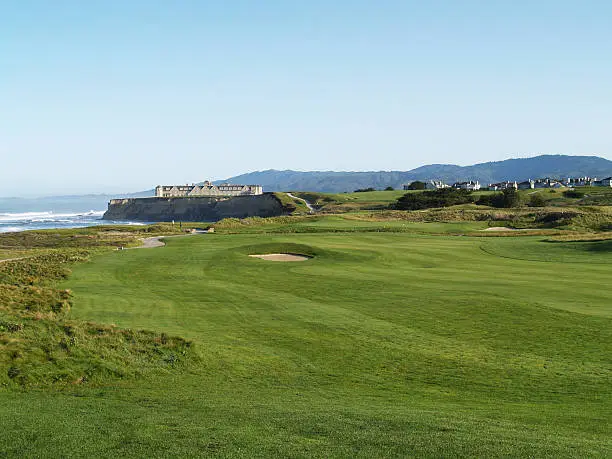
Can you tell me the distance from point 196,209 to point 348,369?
141634 millimetres

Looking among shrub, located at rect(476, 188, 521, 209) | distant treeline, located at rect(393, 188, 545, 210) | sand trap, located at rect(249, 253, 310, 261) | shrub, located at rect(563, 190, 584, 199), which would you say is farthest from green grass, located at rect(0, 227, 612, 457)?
shrub, located at rect(563, 190, 584, 199)

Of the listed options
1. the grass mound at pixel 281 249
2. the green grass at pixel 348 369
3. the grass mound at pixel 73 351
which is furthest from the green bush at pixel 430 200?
the grass mound at pixel 73 351

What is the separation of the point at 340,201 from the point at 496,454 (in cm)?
12430

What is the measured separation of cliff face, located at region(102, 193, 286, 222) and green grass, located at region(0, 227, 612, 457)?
10705 cm

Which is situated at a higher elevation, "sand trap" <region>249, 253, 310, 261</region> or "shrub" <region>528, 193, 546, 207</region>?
"shrub" <region>528, 193, 546, 207</region>

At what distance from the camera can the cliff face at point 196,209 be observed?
14291 centimetres

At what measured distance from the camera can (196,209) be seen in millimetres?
153625

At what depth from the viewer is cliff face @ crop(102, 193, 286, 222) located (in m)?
143

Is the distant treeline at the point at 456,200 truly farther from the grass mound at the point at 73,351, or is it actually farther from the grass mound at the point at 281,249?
the grass mound at the point at 73,351

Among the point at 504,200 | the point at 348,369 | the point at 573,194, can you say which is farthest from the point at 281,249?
the point at 573,194

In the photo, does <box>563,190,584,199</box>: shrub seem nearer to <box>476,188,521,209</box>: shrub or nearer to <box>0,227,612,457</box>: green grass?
<box>476,188,521,209</box>: shrub

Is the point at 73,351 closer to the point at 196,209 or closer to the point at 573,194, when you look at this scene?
the point at 573,194

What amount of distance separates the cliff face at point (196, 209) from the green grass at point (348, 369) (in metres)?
107

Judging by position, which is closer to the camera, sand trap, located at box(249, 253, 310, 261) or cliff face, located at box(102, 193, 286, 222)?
sand trap, located at box(249, 253, 310, 261)
